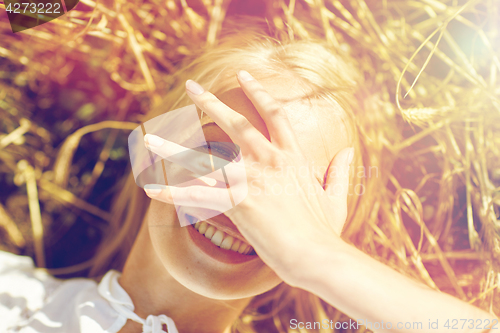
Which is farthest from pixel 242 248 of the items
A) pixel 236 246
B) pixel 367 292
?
pixel 367 292

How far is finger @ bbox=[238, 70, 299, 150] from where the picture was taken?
0.71 metres

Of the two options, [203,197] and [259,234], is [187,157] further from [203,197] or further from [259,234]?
[259,234]

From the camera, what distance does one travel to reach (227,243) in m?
0.84

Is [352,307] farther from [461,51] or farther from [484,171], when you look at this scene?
[461,51]

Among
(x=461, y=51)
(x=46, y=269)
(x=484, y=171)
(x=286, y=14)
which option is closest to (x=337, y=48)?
(x=286, y=14)

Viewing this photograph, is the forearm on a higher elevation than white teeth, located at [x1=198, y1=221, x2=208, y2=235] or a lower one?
higher

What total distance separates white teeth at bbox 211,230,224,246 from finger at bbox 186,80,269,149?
0.26 m

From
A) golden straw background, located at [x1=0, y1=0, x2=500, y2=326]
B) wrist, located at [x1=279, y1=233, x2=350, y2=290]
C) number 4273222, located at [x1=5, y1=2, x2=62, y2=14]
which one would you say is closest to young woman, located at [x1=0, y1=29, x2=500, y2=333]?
wrist, located at [x1=279, y1=233, x2=350, y2=290]

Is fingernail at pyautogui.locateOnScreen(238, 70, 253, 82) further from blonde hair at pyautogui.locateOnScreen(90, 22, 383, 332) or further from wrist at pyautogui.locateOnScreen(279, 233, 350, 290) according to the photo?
wrist at pyautogui.locateOnScreen(279, 233, 350, 290)

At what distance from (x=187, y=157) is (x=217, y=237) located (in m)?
0.23

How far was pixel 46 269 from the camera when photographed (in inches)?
50.9

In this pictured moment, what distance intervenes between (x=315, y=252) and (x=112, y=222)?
3.33 ft

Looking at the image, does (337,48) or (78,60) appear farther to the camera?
(78,60)

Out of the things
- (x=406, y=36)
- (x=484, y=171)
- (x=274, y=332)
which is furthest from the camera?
(x=274, y=332)
